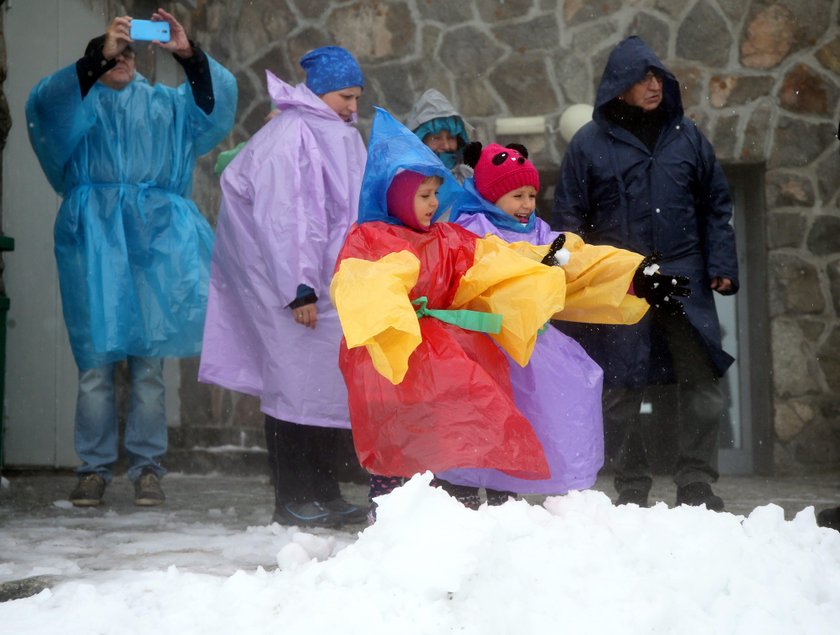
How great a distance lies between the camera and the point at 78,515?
4465mm

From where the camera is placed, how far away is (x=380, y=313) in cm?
311

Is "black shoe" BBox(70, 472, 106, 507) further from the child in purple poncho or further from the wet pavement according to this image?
the child in purple poncho

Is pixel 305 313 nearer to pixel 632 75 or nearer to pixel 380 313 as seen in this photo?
pixel 380 313

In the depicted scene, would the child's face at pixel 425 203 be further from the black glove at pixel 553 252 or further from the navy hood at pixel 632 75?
the navy hood at pixel 632 75

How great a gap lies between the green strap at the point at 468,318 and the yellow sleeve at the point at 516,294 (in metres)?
0.03

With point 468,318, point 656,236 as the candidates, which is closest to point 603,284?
point 468,318

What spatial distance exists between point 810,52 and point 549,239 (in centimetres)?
320

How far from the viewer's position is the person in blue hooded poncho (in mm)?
3223

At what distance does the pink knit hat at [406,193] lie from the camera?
12.1 ft

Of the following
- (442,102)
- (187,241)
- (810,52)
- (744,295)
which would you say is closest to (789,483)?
(744,295)

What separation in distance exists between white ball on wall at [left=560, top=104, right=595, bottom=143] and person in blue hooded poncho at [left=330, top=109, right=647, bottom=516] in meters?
2.80

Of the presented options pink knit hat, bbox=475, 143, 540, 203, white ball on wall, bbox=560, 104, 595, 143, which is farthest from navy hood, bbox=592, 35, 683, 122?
white ball on wall, bbox=560, 104, 595, 143

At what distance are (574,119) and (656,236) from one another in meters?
2.06

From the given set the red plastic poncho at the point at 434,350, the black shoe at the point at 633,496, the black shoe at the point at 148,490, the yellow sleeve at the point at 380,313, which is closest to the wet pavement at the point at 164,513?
the black shoe at the point at 148,490
